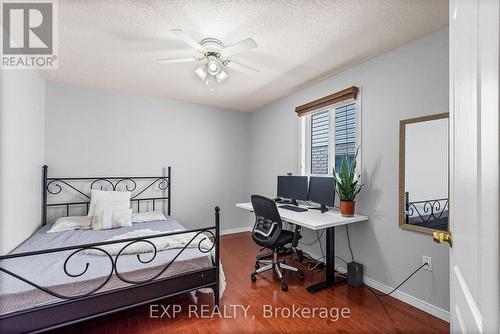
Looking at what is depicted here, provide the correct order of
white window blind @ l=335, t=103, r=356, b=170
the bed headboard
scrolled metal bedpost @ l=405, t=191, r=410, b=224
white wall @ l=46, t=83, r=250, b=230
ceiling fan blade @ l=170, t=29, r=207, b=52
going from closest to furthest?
ceiling fan blade @ l=170, t=29, r=207, b=52 → scrolled metal bedpost @ l=405, t=191, r=410, b=224 → white window blind @ l=335, t=103, r=356, b=170 → the bed headboard → white wall @ l=46, t=83, r=250, b=230

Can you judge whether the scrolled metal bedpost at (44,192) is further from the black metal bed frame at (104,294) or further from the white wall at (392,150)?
the white wall at (392,150)

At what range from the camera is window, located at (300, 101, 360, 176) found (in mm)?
2687

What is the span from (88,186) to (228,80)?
98.0 inches

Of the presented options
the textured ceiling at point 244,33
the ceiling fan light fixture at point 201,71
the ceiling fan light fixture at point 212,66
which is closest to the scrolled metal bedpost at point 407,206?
the textured ceiling at point 244,33

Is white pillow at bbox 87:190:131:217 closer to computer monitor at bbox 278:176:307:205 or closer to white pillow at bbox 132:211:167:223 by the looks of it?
white pillow at bbox 132:211:167:223

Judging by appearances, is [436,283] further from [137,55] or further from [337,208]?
[137,55]

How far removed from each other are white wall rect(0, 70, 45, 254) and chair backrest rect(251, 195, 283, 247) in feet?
7.23

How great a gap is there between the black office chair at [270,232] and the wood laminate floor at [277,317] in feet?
0.50

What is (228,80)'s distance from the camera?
301 centimetres

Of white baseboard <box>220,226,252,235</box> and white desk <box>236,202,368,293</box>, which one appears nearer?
white desk <box>236,202,368,293</box>

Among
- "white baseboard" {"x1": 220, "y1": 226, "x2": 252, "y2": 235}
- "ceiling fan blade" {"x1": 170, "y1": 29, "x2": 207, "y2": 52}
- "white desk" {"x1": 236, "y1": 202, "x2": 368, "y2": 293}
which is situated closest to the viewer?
"ceiling fan blade" {"x1": 170, "y1": 29, "x2": 207, "y2": 52}

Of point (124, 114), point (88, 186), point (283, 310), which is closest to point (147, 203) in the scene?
point (88, 186)

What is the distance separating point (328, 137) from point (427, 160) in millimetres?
1178

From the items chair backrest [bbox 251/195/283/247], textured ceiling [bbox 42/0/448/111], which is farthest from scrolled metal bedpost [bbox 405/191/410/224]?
textured ceiling [bbox 42/0/448/111]
